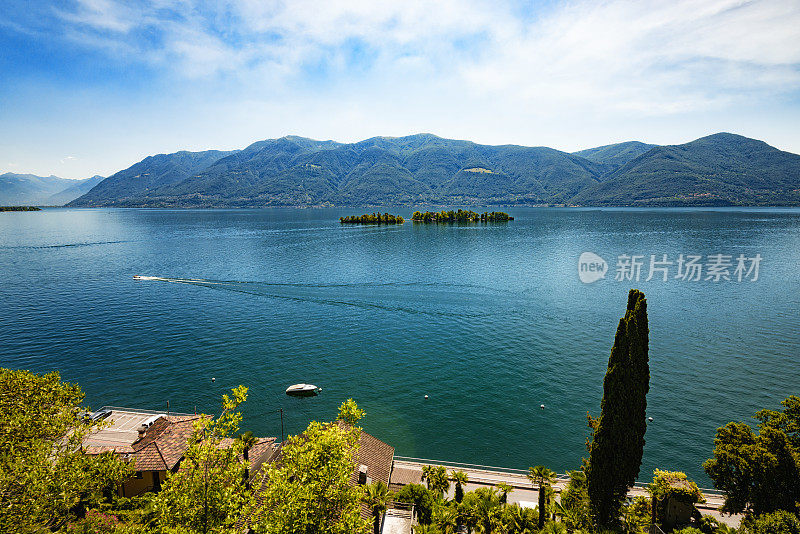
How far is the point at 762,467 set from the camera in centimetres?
2655

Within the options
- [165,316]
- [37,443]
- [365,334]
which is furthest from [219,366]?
[37,443]

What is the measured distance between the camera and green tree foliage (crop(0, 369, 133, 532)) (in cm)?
1914

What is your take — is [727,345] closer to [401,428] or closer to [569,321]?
[569,321]

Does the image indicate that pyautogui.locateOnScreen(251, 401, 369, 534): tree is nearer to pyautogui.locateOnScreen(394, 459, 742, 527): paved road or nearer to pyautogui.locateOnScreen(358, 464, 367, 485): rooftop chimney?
pyautogui.locateOnScreen(358, 464, 367, 485): rooftop chimney

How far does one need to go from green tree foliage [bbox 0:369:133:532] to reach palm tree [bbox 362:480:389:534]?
54.9ft

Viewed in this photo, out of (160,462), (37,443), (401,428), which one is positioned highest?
(37,443)

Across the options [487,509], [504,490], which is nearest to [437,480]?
[504,490]

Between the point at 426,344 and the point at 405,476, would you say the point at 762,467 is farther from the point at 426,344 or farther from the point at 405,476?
the point at 426,344

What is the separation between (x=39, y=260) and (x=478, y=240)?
176515mm

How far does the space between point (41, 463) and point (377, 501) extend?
20.5 meters

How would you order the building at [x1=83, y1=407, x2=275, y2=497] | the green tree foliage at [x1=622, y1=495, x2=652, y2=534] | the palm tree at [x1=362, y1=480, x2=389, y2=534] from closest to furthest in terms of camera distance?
the palm tree at [x1=362, y1=480, x2=389, y2=534]
the green tree foliage at [x1=622, y1=495, x2=652, y2=534]
the building at [x1=83, y1=407, x2=275, y2=497]

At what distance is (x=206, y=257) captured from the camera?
469ft

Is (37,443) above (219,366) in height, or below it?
above

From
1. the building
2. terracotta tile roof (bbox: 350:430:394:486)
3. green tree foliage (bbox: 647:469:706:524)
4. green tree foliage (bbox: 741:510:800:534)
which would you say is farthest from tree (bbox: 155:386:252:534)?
green tree foliage (bbox: 647:469:706:524)
